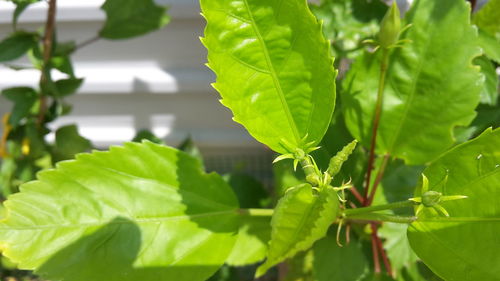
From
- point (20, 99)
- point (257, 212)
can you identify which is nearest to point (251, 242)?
point (257, 212)

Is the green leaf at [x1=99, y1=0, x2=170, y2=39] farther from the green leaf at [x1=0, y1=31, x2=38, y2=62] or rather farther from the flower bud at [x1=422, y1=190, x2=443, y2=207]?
the flower bud at [x1=422, y1=190, x2=443, y2=207]

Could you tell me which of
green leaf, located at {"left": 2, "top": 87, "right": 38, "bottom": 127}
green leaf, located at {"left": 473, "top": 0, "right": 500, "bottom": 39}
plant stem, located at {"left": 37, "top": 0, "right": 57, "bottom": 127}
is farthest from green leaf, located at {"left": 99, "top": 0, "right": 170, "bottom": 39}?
green leaf, located at {"left": 473, "top": 0, "right": 500, "bottom": 39}

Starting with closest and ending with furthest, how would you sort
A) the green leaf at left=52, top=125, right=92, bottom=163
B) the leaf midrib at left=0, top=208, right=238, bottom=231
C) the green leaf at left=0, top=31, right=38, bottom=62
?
the leaf midrib at left=0, top=208, right=238, bottom=231 → the green leaf at left=0, top=31, right=38, bottom=62 → the green leaf at left=52, top=125, right=92, bottom=163

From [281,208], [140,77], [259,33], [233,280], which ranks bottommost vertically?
[233,280]

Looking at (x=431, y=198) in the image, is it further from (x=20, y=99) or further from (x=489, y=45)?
(x=20, y=99)

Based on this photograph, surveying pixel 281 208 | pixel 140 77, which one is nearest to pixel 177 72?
pixel 140 77

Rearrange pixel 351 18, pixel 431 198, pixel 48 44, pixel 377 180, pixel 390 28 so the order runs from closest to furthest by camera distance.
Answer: pixel 431 198 < pixel 390 28 < pixel 377 180 < pixel 351 18 < pixel 48 44

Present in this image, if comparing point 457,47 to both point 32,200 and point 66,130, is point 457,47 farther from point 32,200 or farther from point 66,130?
point 66,130
